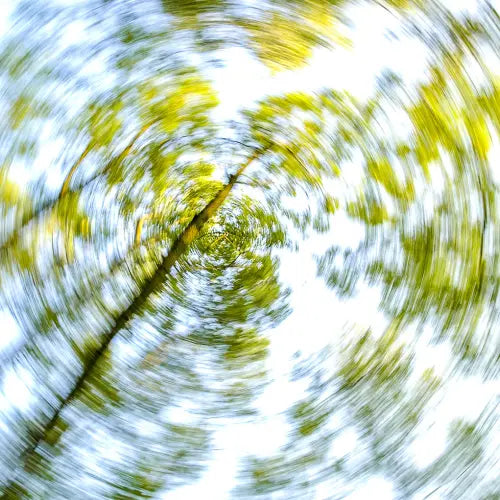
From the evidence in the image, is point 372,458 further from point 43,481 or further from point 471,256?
point 43,481

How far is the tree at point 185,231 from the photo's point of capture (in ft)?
3.64

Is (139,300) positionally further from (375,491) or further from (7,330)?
(375,491)

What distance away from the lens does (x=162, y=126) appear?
1.31 meters

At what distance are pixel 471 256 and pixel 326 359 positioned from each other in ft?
1.67

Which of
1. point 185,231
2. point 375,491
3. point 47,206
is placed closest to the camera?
point 47,206

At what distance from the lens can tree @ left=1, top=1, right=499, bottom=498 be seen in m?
1.11

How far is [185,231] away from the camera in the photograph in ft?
5.02

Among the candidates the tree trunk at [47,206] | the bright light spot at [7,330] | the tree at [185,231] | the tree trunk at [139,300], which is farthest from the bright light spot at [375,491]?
the tree trunk at [47,206]

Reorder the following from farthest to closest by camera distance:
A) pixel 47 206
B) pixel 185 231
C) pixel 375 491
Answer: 1. pixel 185 231
2. pixel 375 491
3. pixel 47 206

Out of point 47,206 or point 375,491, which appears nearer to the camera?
point 47,206

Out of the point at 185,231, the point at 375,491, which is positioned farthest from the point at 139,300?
the point at 375,491

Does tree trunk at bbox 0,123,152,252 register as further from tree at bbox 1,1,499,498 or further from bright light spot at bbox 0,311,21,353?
bright light spot at bbox 0,311,21,353

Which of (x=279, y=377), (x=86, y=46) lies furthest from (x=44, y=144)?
(x=279, y=377)

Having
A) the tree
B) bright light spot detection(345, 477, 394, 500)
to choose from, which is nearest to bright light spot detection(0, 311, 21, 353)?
the tree
